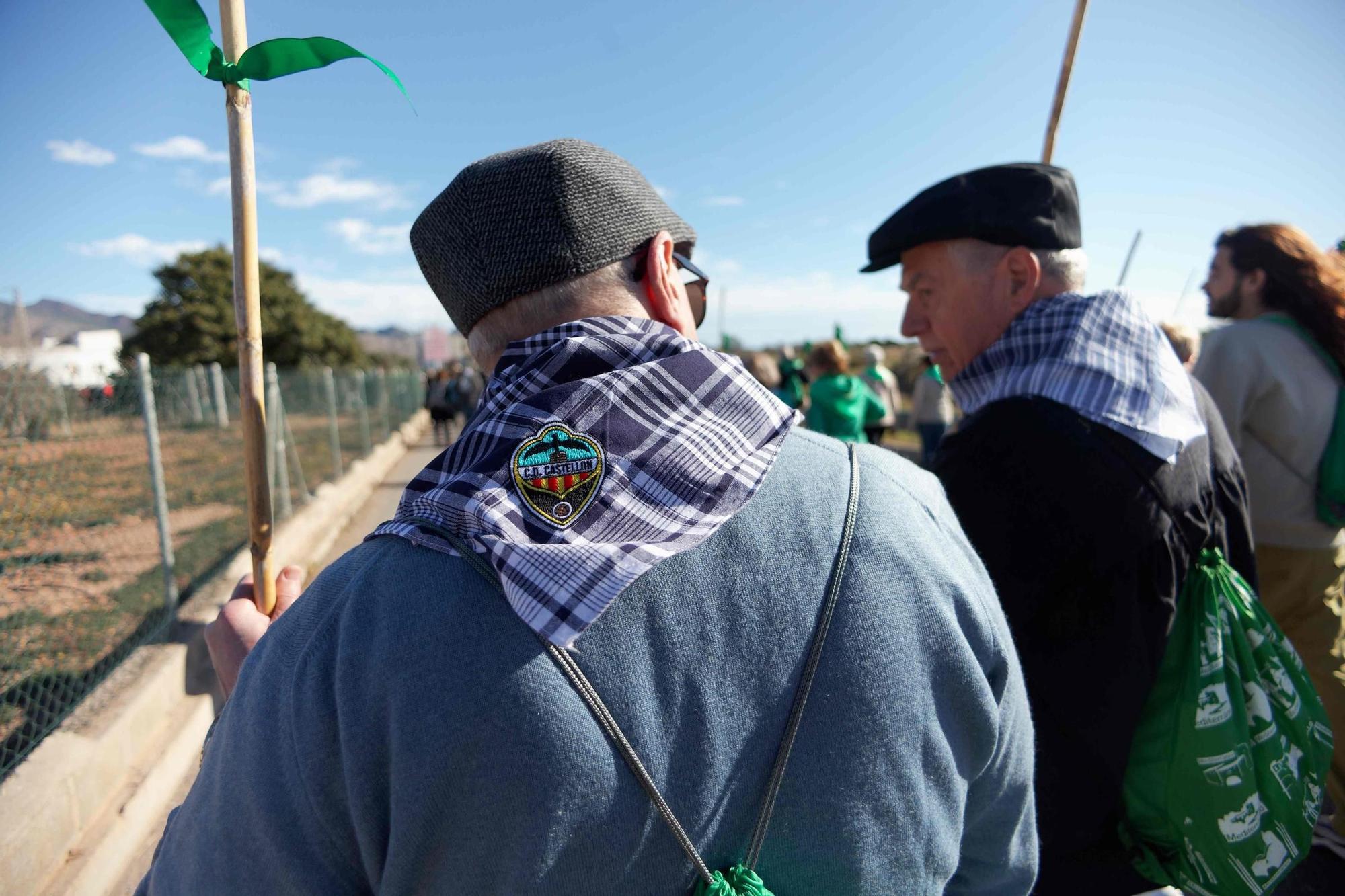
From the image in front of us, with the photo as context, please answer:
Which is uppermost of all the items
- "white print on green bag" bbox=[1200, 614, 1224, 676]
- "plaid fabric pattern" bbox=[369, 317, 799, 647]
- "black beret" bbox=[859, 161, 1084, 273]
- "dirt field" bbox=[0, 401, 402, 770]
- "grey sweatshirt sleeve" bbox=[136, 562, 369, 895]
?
"black beret" bbox=[859, 161, 1084, 273]

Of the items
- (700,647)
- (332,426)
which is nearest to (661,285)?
(700,647)

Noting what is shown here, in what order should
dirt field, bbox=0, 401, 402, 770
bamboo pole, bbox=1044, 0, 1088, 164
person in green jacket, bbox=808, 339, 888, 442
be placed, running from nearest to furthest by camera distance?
bamboo pole, bbox=1044, 0, 1088, 164 < dirt field, bbox=0, 401, 402, 770 < person in green jacket, bbox=808, 339, 888, 442

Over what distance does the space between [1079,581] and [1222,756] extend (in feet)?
1.57

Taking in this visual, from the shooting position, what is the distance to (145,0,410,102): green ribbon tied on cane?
107cm

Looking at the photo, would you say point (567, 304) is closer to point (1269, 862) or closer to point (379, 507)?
point (1269, 862)

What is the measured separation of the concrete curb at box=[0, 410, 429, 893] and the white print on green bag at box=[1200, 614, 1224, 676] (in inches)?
144

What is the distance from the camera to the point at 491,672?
0.71m

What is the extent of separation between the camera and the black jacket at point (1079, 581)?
1.37 meters

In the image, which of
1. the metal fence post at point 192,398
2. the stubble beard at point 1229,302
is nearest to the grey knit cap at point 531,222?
the stubble beard at point 1229,302

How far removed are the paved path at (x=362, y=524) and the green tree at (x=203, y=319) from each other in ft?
46.0

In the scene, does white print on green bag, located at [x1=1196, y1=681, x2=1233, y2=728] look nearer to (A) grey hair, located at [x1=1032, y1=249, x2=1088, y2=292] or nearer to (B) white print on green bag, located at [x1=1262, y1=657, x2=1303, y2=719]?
(B) white print on green bag, located at [x1=1262, y1=657, x2=1303, y2=719]

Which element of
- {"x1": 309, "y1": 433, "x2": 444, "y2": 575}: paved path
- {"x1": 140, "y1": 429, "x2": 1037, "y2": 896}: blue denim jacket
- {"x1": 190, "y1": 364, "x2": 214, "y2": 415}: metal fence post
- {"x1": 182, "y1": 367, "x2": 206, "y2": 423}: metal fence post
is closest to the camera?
{"x1": 140, "y1": 429, "x2": 1037, "y2": 896}: blue denim jacket

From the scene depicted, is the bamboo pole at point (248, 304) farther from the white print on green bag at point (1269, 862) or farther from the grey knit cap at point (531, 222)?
the white print on green bag at point (1269, 862)

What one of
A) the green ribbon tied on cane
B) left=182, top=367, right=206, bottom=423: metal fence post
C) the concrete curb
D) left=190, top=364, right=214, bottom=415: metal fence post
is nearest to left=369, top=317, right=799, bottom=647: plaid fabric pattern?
the green ribbon tied on cane
